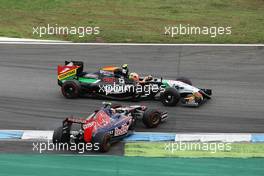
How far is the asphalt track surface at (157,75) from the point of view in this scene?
18.8m

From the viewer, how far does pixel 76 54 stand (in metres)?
25.0

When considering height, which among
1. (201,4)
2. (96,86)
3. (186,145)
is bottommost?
(186,145)

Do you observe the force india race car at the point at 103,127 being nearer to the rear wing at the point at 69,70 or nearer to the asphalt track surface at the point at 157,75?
the asphalt track surface at the point at 157,75

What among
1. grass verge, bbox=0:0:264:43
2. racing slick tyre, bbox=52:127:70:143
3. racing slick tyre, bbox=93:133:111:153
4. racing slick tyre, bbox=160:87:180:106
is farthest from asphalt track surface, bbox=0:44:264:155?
grass verge, bbox=0:0:264:43

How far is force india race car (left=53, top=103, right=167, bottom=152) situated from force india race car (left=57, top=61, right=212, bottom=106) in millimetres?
1817

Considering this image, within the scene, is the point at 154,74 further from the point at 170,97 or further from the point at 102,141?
the point at 102,141

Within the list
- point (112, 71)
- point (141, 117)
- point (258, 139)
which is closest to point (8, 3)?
point (112, 71)

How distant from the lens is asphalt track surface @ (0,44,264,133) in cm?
1884

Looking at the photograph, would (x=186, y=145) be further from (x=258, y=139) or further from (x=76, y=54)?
(x=76, y=54)

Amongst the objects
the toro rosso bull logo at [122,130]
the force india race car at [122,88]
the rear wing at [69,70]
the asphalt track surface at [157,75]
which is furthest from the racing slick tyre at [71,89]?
the toro rosso bull logo at [122,130]

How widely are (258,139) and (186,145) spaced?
73.4 inches

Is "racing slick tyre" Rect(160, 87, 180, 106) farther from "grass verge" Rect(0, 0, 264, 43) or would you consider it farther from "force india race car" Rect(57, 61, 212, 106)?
"grass verge" Rect(0, 0, 264, 43)

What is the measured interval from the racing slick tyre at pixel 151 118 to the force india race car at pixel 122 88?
1.44m

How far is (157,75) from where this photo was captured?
22.7 m
